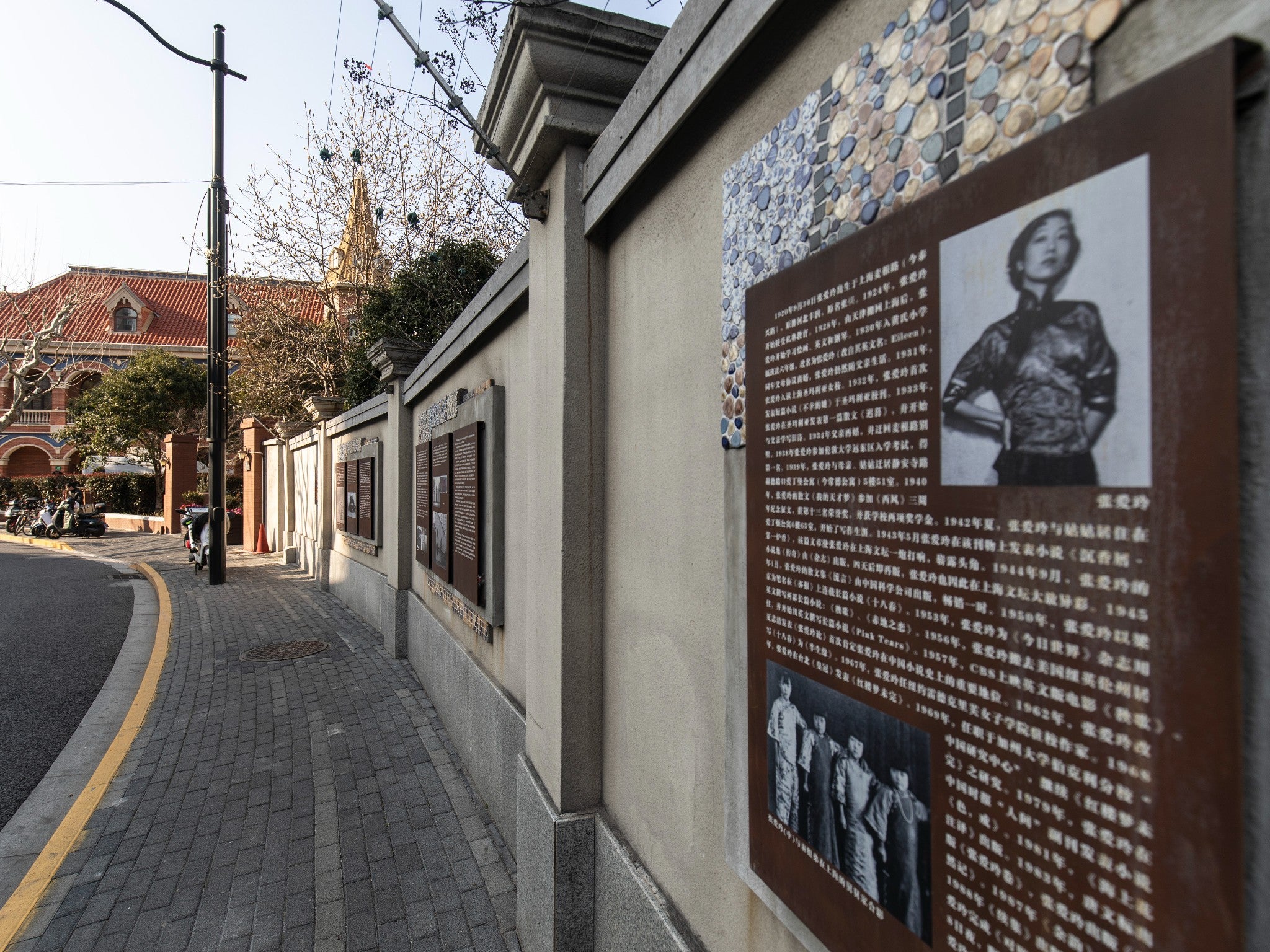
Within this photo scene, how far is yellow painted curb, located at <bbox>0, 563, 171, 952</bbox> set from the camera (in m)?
3.34

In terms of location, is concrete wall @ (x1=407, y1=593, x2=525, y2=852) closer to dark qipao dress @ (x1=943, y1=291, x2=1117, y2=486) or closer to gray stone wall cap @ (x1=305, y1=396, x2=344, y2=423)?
dark qipao dress @ (x1=943, y1=291, x2=1117, y2=486)

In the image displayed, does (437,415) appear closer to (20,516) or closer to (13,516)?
(20,516)

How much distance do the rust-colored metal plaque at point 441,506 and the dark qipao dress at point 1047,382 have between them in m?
4.60

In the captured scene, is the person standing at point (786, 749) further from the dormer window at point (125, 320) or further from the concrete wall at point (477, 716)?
the dormer window at point (125, 320)

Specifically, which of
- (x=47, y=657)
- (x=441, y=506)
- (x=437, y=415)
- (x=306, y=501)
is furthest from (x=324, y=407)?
(x=441, y=506)

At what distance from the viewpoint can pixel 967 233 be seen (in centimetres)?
106

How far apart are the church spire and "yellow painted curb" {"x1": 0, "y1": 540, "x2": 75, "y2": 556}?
10.7 meters

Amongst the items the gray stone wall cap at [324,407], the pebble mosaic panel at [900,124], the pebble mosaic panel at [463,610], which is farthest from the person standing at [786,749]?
the gray stone wall cap at [324,407]

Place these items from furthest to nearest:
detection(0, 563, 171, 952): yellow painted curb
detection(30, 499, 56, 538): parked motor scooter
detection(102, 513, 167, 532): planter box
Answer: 1. detection(102, 513, 167, 532): planter box
2. detection(30, 499, 56, 538): parked motor scooter
3. detection(0, 563, 171, 952): yellow painted curb

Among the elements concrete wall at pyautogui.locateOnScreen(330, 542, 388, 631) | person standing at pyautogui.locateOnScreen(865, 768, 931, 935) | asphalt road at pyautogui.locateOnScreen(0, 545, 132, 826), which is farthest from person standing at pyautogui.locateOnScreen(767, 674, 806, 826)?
concrete wall at pyautogui.locateOnScreen(330, 542, 388, 631)

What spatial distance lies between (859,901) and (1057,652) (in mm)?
696

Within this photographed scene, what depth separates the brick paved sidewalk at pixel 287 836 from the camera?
3225 millimetres

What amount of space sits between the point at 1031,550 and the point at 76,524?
2835 cm

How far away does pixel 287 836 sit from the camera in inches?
158
